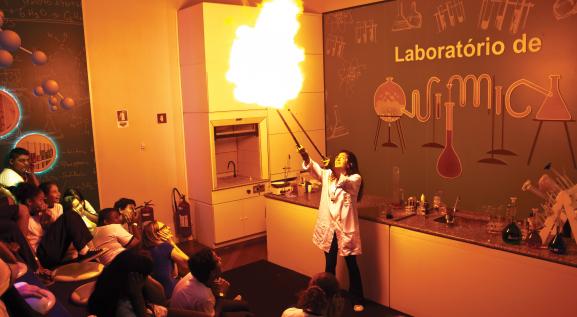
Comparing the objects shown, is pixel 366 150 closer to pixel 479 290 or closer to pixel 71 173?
pixel 479 290

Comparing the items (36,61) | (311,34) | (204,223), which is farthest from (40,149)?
(311,34)

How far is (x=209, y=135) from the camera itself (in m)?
6.73

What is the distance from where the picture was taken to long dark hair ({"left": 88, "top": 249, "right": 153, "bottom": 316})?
277 centimetres

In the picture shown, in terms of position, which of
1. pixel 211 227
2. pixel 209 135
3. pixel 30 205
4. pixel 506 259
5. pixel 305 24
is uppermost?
pixel 305 24

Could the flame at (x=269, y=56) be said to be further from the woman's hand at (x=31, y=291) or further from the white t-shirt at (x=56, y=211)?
the woman's hand at (x=31, y=291)

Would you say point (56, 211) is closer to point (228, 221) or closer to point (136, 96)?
point (136, 96)

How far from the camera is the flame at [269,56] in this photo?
548 cm

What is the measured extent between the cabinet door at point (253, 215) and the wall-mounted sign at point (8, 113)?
3.10 m

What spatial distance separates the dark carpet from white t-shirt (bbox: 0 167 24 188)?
8.45 feet

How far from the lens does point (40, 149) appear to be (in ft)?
19.9

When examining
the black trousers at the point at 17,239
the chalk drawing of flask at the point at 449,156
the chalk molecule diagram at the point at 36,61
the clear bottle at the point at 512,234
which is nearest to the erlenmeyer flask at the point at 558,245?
the clear bottle at the point at 512,234

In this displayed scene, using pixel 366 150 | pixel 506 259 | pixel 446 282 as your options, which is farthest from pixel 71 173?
pixel 506 259

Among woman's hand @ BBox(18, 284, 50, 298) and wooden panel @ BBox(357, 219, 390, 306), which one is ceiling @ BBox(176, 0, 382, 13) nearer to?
wooden panel @ BBox(357, 219, 390, 306)

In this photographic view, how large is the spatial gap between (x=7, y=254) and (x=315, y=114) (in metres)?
5.55
